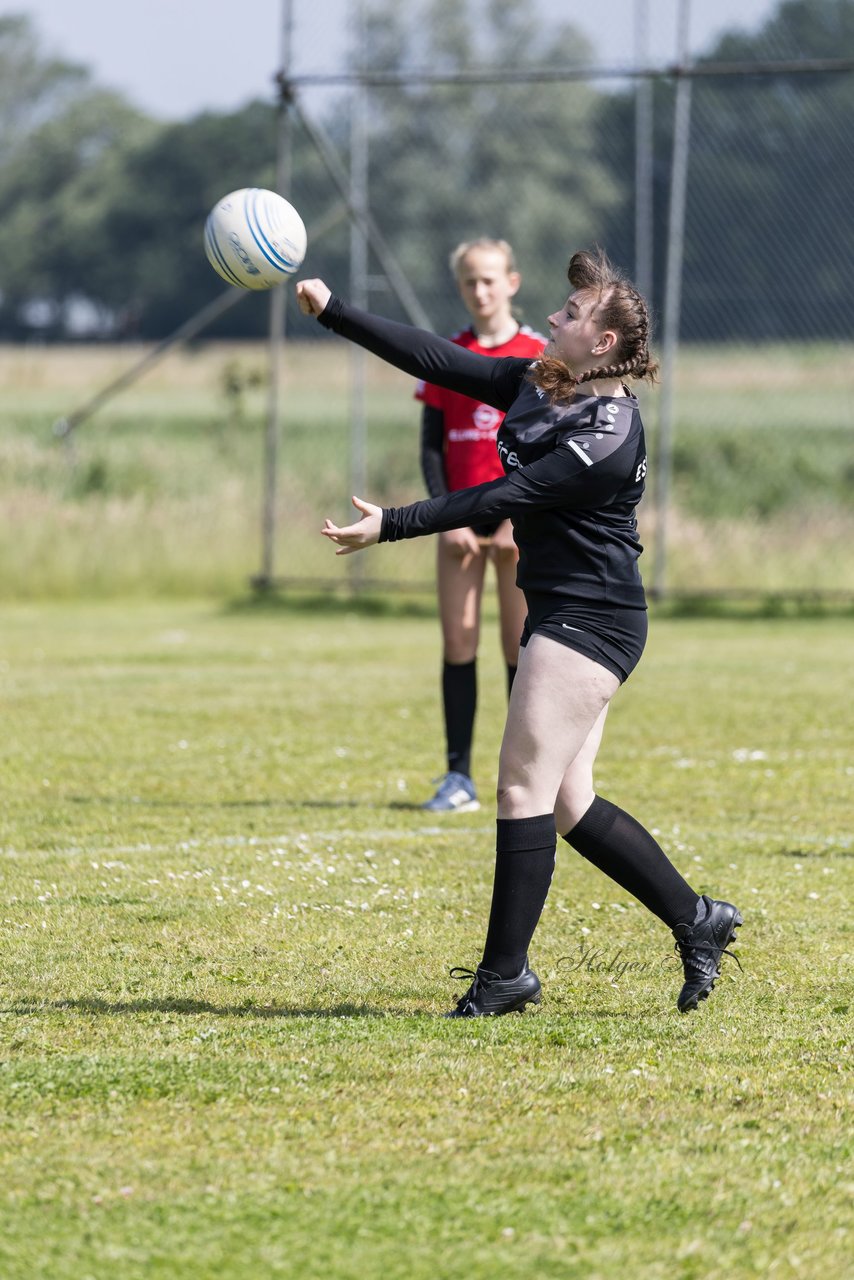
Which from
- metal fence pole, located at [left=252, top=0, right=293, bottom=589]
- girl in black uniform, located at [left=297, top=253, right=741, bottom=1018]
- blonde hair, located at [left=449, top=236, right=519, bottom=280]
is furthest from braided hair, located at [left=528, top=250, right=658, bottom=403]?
metal fence pole, located at [left=252, top=0, right=293, bottom=589]

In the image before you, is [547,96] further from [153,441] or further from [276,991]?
[276,991]

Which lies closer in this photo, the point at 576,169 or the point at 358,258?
the point at 358,258

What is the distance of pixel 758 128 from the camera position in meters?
16.4

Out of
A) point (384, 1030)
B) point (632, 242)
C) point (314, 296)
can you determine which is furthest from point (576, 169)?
point (384, 1030)

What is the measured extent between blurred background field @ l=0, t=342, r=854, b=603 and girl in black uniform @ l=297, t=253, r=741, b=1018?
10.5 metres

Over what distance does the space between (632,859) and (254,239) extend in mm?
2017

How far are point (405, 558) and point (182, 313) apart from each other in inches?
267

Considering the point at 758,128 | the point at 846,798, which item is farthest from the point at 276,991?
the point at 758,128

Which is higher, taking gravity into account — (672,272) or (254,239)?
(672,272)

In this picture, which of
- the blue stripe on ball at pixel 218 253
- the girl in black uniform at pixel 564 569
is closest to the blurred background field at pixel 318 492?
the blue stripe on ball at pixel 218 253

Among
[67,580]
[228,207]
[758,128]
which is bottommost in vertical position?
[67,580]

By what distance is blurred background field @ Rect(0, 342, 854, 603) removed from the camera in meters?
15.6

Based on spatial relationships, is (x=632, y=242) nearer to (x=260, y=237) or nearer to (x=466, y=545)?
(x=466, y=545)

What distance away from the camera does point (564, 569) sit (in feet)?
14.3
